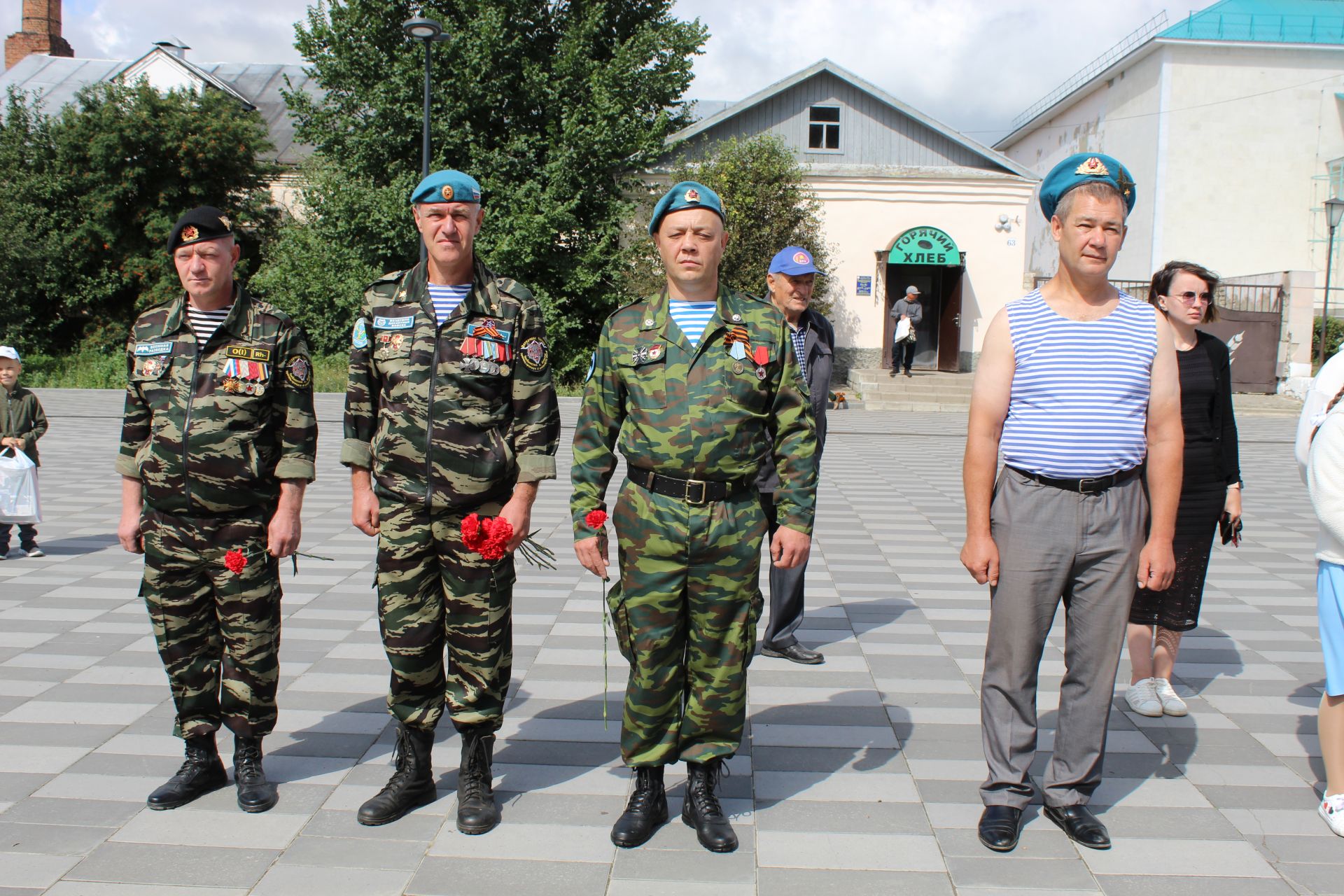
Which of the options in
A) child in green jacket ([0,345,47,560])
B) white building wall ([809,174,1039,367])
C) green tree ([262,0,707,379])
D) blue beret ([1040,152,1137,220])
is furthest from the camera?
white building wall ([809,174,1039,367])

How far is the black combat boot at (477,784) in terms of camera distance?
10.8 feet

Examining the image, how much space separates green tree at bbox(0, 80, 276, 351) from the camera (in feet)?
92.4

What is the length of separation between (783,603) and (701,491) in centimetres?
202

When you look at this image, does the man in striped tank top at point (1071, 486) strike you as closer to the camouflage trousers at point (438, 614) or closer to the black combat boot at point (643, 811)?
the black combat boot at point (643, 811)

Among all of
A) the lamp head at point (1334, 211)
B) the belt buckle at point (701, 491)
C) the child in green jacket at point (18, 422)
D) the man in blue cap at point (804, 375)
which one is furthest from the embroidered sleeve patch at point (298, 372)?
the lamp head at point (1334, 211)

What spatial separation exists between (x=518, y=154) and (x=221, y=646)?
21584 mm

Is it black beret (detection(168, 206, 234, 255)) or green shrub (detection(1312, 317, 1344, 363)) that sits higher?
green shrub (detection(1312, 317, 1344, 363))

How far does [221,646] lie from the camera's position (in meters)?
3.57

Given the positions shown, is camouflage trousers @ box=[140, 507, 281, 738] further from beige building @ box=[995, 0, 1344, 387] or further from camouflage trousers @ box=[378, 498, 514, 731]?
beige building @ box=[995, 0, 1344, 387]

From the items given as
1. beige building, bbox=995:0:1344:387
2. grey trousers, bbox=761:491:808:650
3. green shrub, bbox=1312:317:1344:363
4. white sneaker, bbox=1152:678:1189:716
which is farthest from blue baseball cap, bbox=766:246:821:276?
beige building, bbox=995:0:1344:387

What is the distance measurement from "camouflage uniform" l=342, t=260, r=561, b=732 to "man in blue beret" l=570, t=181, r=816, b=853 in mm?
257

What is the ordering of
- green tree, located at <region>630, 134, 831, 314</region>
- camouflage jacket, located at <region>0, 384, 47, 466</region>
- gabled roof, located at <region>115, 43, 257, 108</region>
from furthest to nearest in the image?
gabled roof, located at <region>115, 43, 257, 108</region> → green tree, located at <region>630, 134, 831, 314</region> → camouflage jacket, located at <region>0, 384, 47, 466</region>

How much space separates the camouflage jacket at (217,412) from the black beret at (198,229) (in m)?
0.24

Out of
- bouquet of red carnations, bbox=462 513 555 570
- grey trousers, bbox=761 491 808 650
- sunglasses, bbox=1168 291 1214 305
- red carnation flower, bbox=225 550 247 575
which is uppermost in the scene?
sunglasses, bbox=1168 291 1214 305
